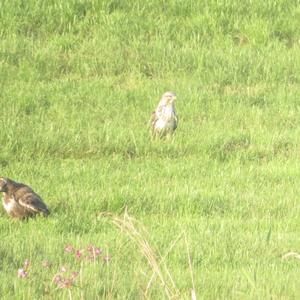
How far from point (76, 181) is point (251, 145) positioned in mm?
2770

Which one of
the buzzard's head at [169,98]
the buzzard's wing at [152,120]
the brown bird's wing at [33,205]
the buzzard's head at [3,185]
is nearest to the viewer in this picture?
the brown bird's wing at [33,205]

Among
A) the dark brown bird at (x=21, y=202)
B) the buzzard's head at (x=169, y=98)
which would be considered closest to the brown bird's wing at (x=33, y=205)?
the dark brown bird at (x=21, y=202)

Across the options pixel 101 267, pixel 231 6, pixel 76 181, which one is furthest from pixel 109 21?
pixel 101 267

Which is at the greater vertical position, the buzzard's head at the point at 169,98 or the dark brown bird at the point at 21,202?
the dark brown bird at the point at 21,202

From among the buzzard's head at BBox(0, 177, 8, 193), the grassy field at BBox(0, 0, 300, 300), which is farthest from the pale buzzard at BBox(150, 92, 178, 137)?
the buzzard's head at BBox(0, 177, 8, 193)

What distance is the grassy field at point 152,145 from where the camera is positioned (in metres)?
7.12

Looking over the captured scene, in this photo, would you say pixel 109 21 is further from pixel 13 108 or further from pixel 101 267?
pixel 101 267

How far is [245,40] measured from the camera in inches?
669

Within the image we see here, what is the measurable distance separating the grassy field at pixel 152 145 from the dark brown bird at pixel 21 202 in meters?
0.17

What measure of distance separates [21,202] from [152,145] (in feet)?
11.3

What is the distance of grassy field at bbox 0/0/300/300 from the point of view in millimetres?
7125

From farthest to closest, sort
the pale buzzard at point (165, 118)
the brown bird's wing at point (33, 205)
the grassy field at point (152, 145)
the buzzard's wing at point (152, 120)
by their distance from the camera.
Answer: the buzzard's wing at point (152, 120) < the pale buzzard at point (165, 118) < the brown bird's wing at point (33, 205) < the grassy field at point (152, 145)

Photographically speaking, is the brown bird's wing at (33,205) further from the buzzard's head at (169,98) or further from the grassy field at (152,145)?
the buzzard's head at (169,98)

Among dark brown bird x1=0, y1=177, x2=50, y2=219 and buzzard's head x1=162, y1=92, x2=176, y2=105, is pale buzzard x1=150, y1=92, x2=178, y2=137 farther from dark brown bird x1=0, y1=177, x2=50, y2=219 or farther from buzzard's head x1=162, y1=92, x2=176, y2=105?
dark brown bird x1=0, y1=177, x2=50, y2=219
